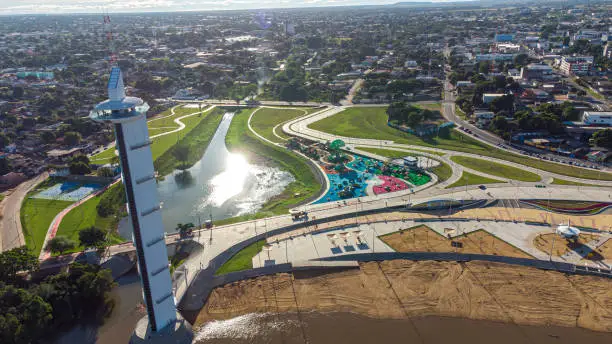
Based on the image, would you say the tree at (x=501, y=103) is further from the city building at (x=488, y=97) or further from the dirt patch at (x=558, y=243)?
the dirt patch at (x=558, y=243)

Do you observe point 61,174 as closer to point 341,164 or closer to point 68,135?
point 68,135

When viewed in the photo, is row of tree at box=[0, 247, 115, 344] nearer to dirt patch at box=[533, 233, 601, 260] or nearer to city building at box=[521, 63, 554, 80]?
dirt patch at box=[533, 233, 601, 260]

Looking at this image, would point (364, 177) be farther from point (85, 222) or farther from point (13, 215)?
point (13, 215)

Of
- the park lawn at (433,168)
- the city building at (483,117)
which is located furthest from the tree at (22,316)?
the city building at (483,117)

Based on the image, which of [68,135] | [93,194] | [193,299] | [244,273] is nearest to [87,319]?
[193,299]

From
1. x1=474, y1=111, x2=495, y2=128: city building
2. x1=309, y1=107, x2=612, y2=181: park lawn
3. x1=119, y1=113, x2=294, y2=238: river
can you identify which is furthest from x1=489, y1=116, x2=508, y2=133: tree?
x1=119, y1=113, x2=294, y2=238: river

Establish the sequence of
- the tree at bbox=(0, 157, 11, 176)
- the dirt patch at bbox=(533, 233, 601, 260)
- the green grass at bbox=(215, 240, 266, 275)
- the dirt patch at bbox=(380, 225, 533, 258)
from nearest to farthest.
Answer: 1. the green grass at bbox=(215, 240, 266, 275)
2. the dirt patch at bbox=(533, 233, 601, 260)
3. the dirt patch at bbox=(380, 225, 533, 258)
4. the tree at bbox=(0, 157, 11, 176)
